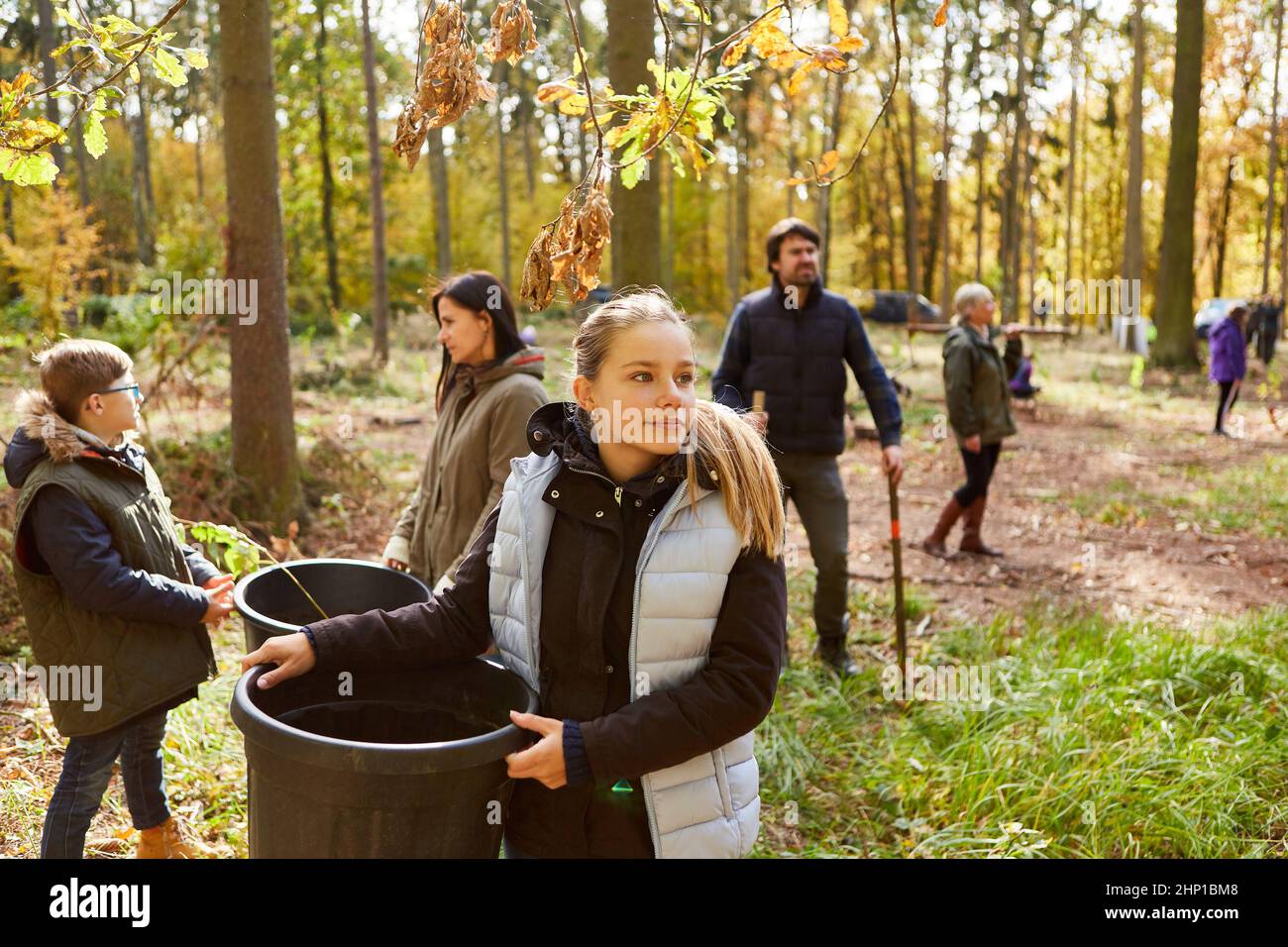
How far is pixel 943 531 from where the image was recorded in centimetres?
763

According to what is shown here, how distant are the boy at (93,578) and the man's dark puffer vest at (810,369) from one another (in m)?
2.81

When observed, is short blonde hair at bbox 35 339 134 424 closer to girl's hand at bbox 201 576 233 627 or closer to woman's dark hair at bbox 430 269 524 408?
girl's hand at bbox 201 576 233 627

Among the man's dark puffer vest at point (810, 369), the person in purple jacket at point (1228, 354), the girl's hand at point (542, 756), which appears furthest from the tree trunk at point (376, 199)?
the girl's hand at point (542, 756)

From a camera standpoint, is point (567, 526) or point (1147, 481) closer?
point (567, 526)

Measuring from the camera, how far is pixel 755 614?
1.92m

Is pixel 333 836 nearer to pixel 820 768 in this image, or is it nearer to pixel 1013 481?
pixel 820 768

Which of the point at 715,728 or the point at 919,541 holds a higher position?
the point at 715,728

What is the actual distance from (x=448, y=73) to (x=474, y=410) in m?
1.52

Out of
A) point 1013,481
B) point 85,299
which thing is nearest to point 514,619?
point 1013,481

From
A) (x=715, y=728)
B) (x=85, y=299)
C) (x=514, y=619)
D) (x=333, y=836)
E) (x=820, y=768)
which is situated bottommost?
(x=820, y=768)

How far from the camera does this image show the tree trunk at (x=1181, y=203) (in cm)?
1686

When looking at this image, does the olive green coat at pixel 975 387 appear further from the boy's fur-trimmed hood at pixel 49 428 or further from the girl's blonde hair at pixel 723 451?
the boy's fur-trimmed hood at pixel 49 428

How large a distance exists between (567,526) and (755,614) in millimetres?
419

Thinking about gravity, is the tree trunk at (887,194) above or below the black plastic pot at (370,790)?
above
